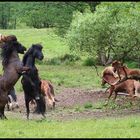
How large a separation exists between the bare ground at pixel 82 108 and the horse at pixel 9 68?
1874 millimetres

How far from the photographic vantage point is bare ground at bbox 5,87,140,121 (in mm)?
18875

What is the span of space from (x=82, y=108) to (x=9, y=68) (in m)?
6.36

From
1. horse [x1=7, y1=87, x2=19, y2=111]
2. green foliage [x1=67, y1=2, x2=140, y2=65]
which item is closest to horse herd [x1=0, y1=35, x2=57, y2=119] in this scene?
horse [x1=7, y1=87, x2=19, y2=111]

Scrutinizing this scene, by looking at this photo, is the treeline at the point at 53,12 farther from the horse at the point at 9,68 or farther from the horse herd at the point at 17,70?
the horse at the point at 9,68

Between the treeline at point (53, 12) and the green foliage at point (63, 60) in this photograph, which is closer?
the green foliage at point (63, 60)

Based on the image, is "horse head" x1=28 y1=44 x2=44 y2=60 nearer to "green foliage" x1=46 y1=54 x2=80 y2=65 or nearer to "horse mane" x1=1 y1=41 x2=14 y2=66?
"horse mane" x1=1 y1=41 x2=14 y2=66

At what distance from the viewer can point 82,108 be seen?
2141cm

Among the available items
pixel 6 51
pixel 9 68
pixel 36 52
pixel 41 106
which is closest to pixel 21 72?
pixel 9 68

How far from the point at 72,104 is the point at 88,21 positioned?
4137 millimetres

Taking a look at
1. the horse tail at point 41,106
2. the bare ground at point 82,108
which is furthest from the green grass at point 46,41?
the horse tail at point 41,106

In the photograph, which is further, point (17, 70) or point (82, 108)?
point (82, 108)

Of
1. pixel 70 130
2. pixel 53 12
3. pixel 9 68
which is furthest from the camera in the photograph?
pixel 53 12

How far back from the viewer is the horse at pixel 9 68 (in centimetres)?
1545

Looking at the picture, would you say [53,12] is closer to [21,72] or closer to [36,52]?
[36,52]
